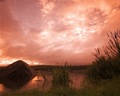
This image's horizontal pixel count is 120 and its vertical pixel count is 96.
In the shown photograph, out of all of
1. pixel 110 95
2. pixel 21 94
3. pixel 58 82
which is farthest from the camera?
pixel 58 82

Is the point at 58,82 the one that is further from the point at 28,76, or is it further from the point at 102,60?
the point at 28,76

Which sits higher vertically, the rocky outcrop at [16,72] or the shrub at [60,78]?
the rocky outcrop at [16,72]

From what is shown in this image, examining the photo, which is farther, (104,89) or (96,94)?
(104,89)

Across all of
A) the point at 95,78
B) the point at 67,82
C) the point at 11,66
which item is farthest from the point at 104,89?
the point at 11,66

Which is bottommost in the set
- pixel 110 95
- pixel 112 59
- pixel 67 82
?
pixel 110 95

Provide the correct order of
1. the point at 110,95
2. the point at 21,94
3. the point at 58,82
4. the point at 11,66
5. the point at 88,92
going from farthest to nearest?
the point at 11,66, the point at 58,82, the point at 21,94, the point at 88,92, the point at 110,95

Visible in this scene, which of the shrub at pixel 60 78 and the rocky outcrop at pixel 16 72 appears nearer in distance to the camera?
the shrub at pixel 60 78

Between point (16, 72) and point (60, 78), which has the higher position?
point (16, 72)

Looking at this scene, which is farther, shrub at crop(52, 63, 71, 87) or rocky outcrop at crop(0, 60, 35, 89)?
rocky outcrop at crop(0, 60, 35, 89)

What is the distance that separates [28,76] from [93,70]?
556 centimetres

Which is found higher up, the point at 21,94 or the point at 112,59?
the point at 112,59

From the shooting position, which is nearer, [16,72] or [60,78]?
[60,78]

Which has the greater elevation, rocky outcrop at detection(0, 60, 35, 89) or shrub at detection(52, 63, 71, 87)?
rocky outcrop at detection(0, 60, 35, 89)

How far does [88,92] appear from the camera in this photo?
8227 millimetres
